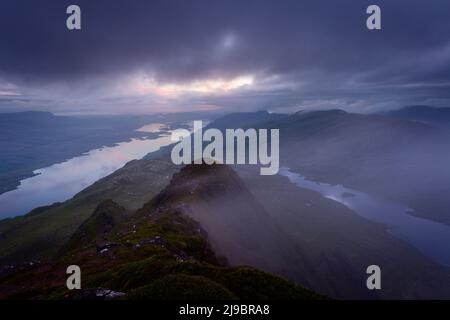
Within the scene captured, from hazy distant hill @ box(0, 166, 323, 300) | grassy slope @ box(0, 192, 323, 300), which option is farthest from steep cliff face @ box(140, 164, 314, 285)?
grassy slope @ box(0, 192, 323, 300)

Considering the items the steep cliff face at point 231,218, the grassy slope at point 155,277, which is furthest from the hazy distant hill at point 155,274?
the steep cliff face at point 231,218

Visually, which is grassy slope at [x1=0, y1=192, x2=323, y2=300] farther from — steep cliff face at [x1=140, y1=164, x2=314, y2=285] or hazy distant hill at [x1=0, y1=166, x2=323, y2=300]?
steep cliff face at [x1=140, y1=164, x2=314, y2=285]

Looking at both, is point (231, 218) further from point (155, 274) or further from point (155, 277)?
point (155, 277)

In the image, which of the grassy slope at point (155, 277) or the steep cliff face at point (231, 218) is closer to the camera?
the grassy slope at point (155, 277)

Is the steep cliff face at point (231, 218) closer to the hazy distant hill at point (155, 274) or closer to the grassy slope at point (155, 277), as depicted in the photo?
the hazy distant hill at point (155, 274)

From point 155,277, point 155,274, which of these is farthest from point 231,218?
point 155,277

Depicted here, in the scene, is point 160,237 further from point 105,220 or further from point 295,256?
Answer: point 295,256

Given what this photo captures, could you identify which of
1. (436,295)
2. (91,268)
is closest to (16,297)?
(91,268)

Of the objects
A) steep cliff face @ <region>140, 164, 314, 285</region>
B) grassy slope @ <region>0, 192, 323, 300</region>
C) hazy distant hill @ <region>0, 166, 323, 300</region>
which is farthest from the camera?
steep cliff face @ <region>140, 164, 314, 285</region>

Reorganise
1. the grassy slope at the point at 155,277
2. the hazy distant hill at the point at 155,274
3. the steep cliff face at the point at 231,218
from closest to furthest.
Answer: the grassy slope at the point at 155,277
the hazy distant hill at the point at 155,274
the steep cliff face at the point at 231,218

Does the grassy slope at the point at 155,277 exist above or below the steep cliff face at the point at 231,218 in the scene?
above
